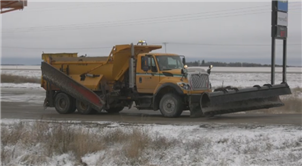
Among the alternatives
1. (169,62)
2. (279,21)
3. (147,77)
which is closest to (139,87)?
(147,77)

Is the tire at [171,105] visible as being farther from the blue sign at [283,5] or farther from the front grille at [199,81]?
the blue sign at [283,5]

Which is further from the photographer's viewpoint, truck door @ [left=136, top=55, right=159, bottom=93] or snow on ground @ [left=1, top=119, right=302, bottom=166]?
truck door @ [left=136, top=55, right=159, bottom=93]

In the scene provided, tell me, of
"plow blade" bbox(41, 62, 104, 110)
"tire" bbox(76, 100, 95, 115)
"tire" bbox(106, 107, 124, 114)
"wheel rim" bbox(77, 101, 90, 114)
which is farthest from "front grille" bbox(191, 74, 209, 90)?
"wheel rim" bbox(77, 101, 90, 114)

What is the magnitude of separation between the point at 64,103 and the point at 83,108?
1.01m

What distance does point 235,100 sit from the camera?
14336mm

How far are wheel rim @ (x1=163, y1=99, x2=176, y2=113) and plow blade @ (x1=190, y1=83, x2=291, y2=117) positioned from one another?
85 cm

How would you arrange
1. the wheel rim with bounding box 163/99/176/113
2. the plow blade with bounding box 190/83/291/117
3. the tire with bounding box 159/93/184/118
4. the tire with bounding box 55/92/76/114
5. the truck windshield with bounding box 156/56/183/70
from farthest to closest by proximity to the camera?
the tire with bounding box 55/92/76/114
the truck windshield with bounding box 156/56/183/70
the wheel rim with bounding box 163/99/176/113
the tire with bounding box 159/93/184/118
the plow blade with bounding box 190/83/291/117

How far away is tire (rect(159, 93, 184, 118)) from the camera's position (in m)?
15.1

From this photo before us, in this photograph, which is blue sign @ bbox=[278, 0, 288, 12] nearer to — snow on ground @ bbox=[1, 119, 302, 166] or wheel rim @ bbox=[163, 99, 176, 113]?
wheel rim @ bbox=[163, 99, 176, 113]

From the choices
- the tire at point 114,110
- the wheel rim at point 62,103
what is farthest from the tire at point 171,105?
the wheel rim at point 62,103

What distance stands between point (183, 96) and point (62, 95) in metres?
5.85

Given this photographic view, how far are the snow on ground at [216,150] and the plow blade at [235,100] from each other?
265cm

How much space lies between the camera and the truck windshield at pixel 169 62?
15.8m

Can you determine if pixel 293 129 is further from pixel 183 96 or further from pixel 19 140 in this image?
pixel 19 140
